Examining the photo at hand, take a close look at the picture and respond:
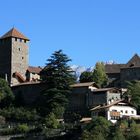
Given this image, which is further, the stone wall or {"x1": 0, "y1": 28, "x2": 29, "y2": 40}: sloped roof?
{"x1": 0, "y1": 28, "x2": 29, "y2": 40}: sloped roof

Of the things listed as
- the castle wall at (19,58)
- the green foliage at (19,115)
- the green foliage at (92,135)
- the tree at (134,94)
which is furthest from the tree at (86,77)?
the green foliage at (92,135)

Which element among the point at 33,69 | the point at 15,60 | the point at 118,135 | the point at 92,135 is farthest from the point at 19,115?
the point at 118,135

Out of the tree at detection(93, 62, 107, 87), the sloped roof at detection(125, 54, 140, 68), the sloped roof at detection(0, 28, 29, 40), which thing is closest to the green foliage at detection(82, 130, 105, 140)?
the tree at detection(93, 62, 107, 87)

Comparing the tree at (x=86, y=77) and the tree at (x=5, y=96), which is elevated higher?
the tree at (x=86, y=77)

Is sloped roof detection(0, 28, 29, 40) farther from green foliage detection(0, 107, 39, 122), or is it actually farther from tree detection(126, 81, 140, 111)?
tree detection(126, 81, 140, 111)

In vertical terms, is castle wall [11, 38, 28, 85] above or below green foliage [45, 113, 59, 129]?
above

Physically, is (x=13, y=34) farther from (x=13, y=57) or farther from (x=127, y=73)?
(x=127, y=73)

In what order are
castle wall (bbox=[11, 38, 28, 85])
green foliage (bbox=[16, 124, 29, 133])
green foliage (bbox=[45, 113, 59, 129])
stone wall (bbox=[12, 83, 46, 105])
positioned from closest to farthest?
green foliage (bbox=[45, 113, 59, 129]) < green foliage (bbox=[16, 124, 29, 133]) < stone wall (bbox=[12, 83, 46, 105]) < castle wall (bbox=[11, 38, 28, 85])

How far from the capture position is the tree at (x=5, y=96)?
96475 mm

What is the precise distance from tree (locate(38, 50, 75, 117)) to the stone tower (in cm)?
838

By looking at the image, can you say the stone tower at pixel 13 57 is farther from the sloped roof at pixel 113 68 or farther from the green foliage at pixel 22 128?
the green foliage at pixel 22 128

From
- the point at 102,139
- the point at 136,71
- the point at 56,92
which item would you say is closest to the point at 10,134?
the point at 56,92

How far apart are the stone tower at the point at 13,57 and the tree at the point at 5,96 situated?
510cm

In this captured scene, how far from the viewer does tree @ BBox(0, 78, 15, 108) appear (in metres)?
96.5
